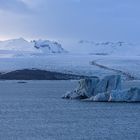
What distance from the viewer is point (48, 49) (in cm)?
11450

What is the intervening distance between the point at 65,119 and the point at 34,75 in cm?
2292

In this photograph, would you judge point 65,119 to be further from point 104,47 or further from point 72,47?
point 104,47

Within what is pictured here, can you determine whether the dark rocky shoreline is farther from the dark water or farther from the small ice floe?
the small ice floe

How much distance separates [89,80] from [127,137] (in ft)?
25.5

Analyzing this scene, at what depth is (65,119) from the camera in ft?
51.5

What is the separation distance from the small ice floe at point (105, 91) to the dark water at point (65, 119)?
1.49 ft

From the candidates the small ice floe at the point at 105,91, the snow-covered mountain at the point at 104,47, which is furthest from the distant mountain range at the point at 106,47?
the small ice floe at the point at 105,91

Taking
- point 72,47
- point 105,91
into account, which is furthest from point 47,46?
point 105,91

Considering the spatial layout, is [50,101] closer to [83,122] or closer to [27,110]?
[27,110]

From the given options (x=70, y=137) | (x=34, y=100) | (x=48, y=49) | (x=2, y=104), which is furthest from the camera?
(x=48, y=49)

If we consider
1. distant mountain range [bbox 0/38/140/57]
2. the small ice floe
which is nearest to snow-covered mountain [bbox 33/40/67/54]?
distant mountain range [bbox 0/38/140/57]

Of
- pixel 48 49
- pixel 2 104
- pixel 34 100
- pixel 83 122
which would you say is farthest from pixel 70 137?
pixel 48 49

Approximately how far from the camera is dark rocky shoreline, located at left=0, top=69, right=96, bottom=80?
37562 mm

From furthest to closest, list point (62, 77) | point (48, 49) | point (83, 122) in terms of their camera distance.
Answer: point (48, 49)
point (62, 77)
point (83, 122)
